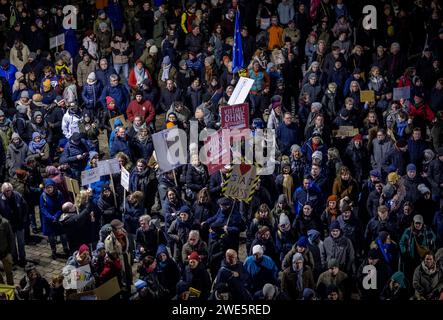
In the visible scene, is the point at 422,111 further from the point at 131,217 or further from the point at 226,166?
the point at 131,217

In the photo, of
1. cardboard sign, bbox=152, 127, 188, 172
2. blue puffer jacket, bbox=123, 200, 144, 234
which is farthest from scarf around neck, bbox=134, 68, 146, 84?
blue puffer jacket, bbox=123, 200, 144, 234

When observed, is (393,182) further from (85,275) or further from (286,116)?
(85,275)

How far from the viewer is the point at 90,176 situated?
20.6 metres

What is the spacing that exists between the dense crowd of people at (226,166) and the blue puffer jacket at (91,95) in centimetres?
4

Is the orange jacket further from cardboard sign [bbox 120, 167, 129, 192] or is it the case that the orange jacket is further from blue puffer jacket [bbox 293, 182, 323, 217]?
cardboard sign [bbox 120, 167, 129, 192]

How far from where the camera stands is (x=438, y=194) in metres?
21.0

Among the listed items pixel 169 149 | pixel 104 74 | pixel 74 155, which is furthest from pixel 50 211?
pixel 104 74

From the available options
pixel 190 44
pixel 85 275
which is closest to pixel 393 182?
pixel 85 275

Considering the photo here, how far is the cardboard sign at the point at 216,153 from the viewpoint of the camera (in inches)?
825

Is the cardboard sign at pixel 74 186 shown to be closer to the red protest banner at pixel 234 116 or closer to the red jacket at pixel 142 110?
the red protest banner at pixel 234 116

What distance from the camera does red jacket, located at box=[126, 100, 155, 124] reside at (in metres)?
24.5

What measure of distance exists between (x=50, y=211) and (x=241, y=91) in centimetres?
465

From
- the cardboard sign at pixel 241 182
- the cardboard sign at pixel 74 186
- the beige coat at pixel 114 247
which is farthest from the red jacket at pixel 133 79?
the beige coat at pixel 114 247
